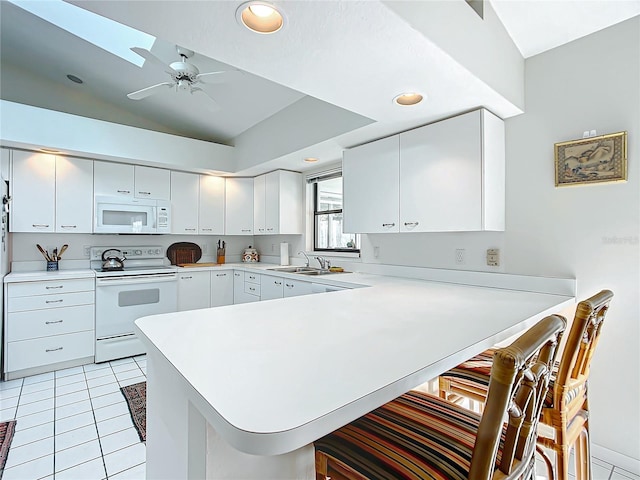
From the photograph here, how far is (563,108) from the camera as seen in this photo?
197 centimetres

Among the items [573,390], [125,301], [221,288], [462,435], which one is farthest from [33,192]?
[573,390]

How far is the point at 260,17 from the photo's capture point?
1.28 meters

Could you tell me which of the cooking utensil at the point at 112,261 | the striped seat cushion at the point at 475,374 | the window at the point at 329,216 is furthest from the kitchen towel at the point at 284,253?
the striped seat cushion at the point at 475,374

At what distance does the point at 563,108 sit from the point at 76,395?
4014 mm

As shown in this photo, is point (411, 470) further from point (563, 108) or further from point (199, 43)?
point (563, 108)

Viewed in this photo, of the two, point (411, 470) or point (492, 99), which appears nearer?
point (411, 470)

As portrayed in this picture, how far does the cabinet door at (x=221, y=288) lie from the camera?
13.4 ft

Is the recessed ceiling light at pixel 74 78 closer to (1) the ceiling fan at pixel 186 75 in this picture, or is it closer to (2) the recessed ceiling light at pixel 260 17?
(1) the ceiling fan at pixel 186 75

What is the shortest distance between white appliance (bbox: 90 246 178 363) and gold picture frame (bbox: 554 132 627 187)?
12.2ft

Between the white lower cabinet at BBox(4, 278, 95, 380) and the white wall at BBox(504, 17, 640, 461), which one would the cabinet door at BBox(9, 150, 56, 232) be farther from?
the white wall at BBox(504, 17, 640, 461)

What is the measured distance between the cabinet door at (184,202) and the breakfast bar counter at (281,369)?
2.95m

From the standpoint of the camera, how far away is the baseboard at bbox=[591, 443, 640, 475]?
172 centimetres

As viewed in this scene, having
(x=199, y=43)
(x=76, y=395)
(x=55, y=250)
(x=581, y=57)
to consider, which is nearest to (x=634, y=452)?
(x=581, y=57)

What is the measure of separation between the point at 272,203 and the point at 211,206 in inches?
34.0
